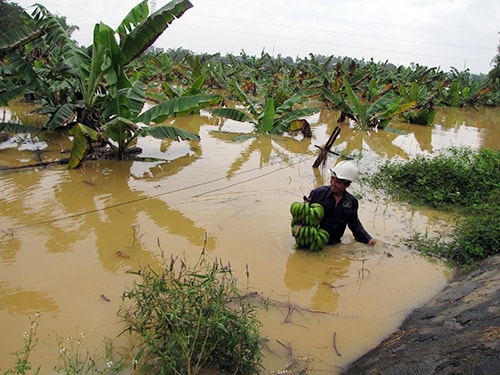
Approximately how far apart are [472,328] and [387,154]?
27.6 ft

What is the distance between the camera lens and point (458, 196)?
6.65 meters

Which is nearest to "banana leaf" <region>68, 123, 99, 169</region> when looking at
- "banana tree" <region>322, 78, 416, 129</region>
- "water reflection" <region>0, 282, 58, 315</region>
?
"water reflection" <region>0, 282, 58, 315</region>

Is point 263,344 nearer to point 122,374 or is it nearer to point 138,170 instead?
point 122,374

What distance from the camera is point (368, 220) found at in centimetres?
591

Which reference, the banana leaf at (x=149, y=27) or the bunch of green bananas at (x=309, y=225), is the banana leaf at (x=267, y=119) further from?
the bunch of green bananas at (x=309, y=225)

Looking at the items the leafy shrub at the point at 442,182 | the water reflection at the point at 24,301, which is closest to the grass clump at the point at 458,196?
the leafy shrub at the point at 442,182

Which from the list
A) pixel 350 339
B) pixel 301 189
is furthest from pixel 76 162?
pixel 350 339

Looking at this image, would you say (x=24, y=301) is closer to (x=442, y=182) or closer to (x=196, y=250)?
(x=196, y=250)

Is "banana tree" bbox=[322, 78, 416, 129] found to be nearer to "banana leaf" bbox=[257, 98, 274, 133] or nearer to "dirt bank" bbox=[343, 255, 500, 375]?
"banana leaf" bbox=[257, 98, 274, 133]

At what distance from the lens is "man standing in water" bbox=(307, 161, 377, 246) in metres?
4.72

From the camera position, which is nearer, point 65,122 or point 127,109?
point 127,109

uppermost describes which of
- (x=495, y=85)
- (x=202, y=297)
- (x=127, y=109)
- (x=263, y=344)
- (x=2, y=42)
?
(x=495, y=85)

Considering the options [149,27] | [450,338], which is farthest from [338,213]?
[149,27]

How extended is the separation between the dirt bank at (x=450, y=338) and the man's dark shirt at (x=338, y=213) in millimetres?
1229
